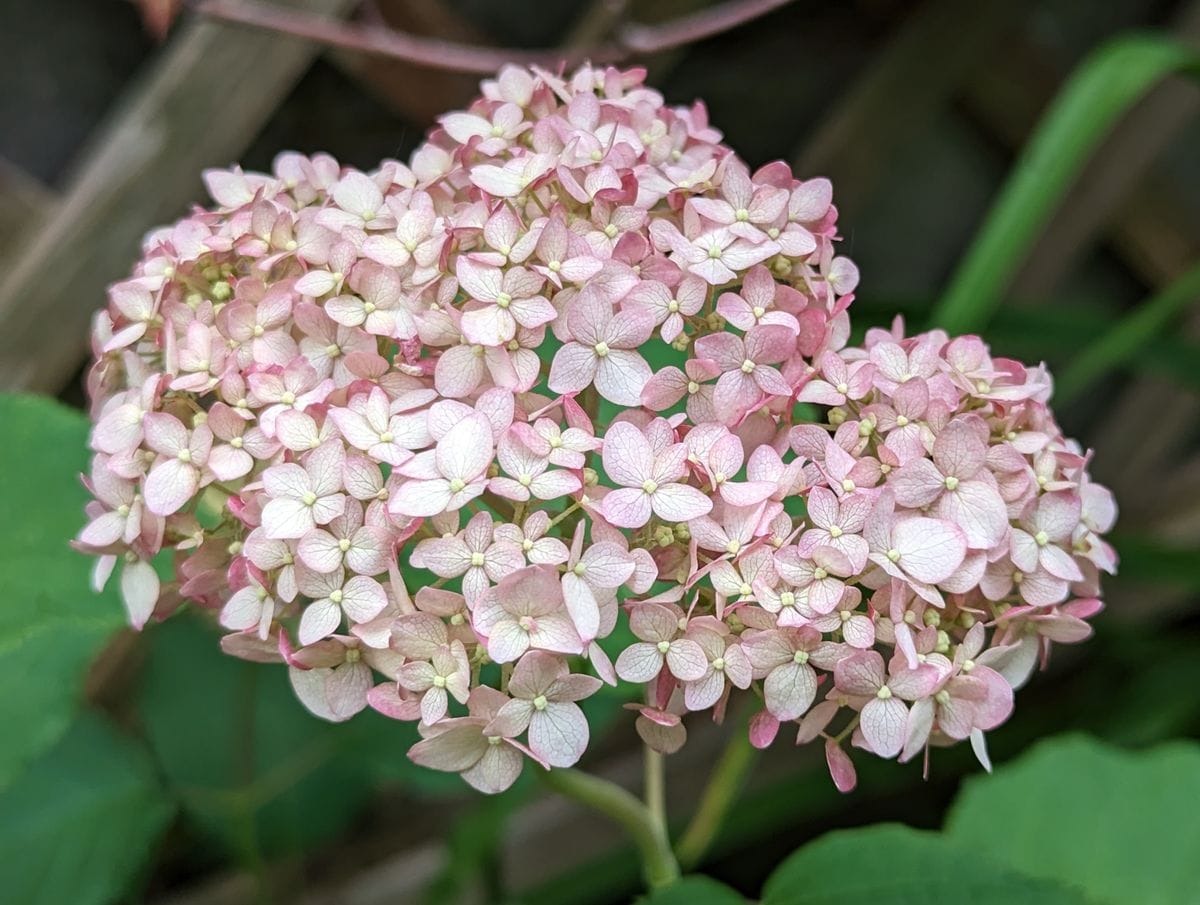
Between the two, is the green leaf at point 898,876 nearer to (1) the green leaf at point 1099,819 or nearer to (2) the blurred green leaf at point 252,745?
(1) the green leaf at point 1099,819

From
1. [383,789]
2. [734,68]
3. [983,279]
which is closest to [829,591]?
[983,279]

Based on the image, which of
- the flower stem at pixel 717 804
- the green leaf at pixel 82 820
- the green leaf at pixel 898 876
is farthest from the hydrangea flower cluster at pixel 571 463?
the green leaf at pixel 82 820

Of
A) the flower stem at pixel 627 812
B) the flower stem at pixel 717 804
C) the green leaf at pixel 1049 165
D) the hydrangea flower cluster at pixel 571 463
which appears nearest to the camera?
the hydrangea flower cluster at pixel 571 463

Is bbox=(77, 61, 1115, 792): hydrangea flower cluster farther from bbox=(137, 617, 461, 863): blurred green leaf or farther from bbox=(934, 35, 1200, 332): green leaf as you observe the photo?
bbox=(137, 617, 461, 863): blurred green leaf

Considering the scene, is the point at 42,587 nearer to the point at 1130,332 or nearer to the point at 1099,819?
the point at 1099,819

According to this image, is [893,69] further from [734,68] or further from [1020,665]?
[1020,665]

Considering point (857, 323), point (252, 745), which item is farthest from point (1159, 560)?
point (252, 745)
